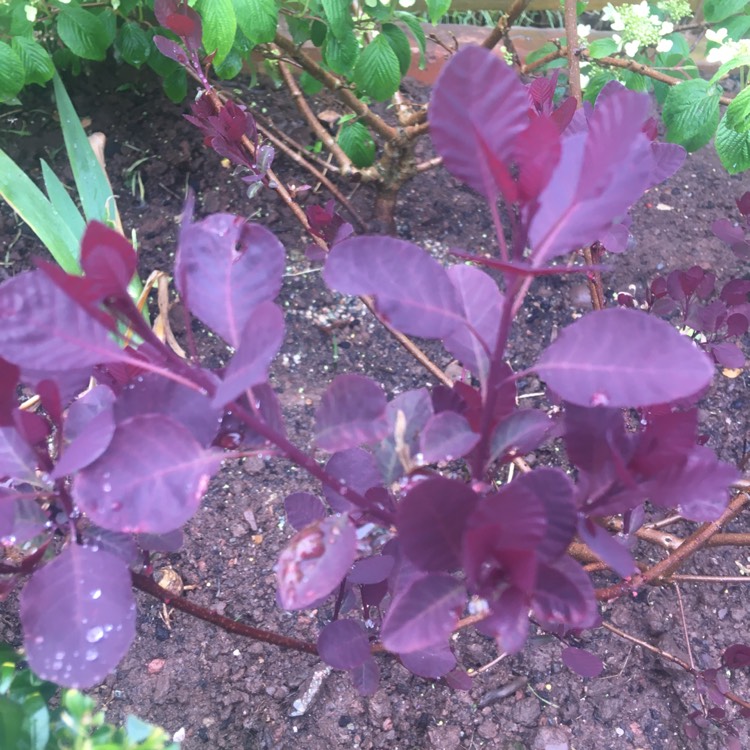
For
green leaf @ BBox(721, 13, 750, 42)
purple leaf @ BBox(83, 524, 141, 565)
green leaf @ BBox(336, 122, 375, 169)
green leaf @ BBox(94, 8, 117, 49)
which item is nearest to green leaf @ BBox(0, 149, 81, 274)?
green leaf @ BBox(94, 8, 117, 49)

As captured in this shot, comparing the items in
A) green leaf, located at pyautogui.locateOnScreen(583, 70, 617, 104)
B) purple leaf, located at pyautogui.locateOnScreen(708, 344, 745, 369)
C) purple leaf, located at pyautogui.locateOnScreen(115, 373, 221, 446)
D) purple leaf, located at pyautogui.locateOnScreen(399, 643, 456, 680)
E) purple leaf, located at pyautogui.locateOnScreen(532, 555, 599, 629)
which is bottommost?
purple leaf, located at pyautogui.locateOnScreen(708, 344, 745, 369)

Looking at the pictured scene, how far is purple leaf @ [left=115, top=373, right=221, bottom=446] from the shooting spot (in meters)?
0.47

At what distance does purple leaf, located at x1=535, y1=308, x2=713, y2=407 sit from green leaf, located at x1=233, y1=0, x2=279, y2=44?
1.06m

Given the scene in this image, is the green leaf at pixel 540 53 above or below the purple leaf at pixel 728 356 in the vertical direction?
above

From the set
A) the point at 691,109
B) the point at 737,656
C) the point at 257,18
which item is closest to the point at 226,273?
the point at 737,656

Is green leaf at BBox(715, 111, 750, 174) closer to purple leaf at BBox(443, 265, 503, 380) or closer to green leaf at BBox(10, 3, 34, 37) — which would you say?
purple leaf at BBox(443, 265, 503, 380)

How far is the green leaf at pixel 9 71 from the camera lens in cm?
131

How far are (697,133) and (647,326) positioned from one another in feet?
3.76

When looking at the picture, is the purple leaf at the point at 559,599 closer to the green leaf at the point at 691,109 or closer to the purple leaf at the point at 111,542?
the purple leaf at the point at 111,542

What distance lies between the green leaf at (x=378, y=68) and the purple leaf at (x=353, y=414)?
1104mm

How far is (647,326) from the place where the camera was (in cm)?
41

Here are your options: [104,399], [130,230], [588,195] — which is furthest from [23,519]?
[130,230]

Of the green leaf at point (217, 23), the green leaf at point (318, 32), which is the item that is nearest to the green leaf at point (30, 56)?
the green leaf at point (217, 23)

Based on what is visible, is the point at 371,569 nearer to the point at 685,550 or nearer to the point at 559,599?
the point at 559,599
